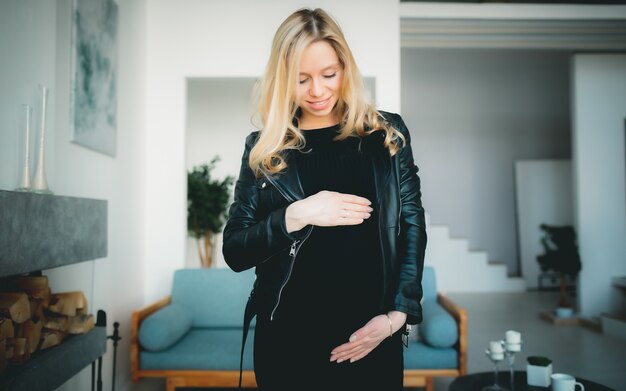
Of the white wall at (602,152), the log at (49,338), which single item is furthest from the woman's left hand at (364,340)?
the white wall at (602,152)

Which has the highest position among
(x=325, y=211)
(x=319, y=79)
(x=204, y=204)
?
(x=319, y=79)

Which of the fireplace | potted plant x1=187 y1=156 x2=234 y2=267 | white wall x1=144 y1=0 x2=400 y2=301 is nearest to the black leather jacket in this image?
the fireplace

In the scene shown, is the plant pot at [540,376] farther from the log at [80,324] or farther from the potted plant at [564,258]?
the potted plant at [564,258]

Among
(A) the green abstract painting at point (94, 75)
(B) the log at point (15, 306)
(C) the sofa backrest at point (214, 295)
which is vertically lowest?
(C) the sofa backrest at point (214, 295)

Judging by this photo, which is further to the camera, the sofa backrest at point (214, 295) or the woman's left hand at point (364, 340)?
the sofa backrest at point (214, 295)

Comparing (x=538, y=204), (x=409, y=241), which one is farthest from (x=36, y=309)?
(x=538, y=204)

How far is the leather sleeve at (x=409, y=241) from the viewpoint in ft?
3.84

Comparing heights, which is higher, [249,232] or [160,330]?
[249,232]

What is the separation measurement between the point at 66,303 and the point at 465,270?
24.6 feet

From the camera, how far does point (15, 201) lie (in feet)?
5.08

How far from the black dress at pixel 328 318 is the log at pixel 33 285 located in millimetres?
1206

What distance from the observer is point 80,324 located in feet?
6.90

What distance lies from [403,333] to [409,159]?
0.45m

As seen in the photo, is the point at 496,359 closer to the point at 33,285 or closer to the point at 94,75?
the point at 33,285
